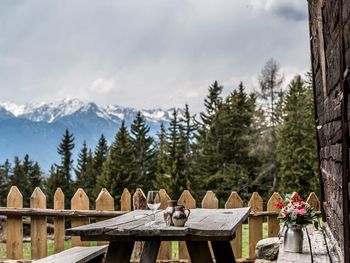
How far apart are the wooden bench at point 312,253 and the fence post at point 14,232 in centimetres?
367

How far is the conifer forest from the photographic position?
2842 cm

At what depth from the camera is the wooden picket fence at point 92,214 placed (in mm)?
6074

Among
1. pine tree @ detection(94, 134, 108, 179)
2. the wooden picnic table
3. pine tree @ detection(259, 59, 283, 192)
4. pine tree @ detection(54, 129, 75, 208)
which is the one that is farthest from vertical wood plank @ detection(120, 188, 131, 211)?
pine tree @ detection(94, 134, 108, 179)

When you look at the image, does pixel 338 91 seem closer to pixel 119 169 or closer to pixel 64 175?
pixel 119 169

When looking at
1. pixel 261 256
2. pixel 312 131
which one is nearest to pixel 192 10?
pixel 261 256

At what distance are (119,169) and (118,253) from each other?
1220 inches

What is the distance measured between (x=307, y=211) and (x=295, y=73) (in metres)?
32.3

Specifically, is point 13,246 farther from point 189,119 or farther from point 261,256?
point 189,119

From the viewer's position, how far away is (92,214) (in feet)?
19.9

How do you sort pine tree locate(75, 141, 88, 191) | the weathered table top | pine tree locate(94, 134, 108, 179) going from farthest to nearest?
pine tree locate(94, 134, 108, 179), pine tree locate(75, 141, 88, 191), the weathered table top

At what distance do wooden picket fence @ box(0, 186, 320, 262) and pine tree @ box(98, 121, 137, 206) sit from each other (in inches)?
1067

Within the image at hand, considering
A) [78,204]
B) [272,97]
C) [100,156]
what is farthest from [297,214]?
[100,156]

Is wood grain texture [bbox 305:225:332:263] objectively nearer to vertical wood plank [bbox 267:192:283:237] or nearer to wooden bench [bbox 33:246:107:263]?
vertical wood plank [bbox 267:192:283:237]

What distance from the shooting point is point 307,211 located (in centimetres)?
377
